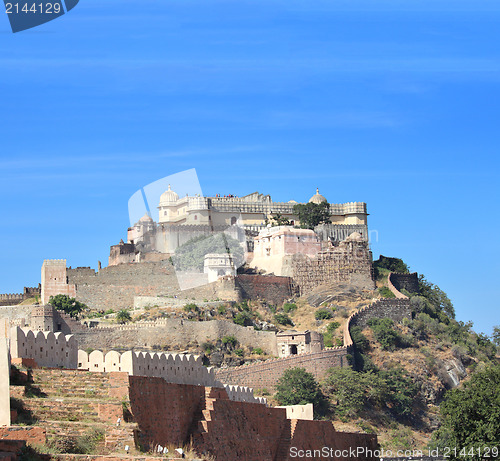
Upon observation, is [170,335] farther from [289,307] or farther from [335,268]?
[335,268]

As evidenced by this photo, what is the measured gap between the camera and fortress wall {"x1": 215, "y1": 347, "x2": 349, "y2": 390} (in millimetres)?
58269

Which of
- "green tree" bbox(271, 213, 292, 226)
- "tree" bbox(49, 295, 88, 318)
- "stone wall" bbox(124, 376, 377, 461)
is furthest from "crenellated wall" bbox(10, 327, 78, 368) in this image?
"green tree" bbox(271, 213, 292, 226)

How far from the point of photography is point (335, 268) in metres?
77.6

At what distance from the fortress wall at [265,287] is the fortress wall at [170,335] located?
8127mm

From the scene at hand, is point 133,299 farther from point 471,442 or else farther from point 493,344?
point 471,442

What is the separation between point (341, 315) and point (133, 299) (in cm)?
1375

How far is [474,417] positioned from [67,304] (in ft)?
98.8

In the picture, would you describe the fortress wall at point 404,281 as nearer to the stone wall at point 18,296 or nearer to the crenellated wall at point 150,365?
the stone wall at point 18,296

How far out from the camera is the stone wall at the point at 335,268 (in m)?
77.2

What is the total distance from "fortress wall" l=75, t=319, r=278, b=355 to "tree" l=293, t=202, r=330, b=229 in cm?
2352

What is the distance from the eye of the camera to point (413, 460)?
49562 millimetres

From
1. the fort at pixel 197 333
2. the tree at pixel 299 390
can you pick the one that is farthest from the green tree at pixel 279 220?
the tree at pixel 299 390

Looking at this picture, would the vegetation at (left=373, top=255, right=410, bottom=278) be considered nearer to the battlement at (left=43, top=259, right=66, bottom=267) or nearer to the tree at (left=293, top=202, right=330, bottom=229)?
the tree at (left=293, top=202, right=330, bottom=229)

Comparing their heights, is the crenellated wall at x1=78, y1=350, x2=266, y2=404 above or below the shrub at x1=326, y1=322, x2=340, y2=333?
below
